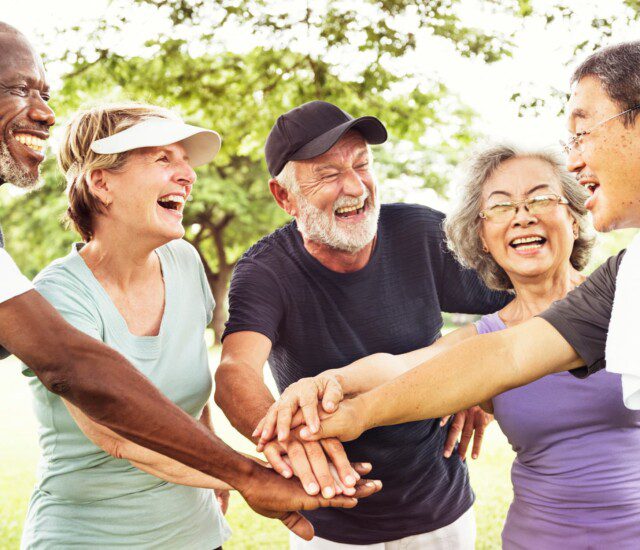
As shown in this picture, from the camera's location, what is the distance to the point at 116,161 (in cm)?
290

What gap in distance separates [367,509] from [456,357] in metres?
1.09

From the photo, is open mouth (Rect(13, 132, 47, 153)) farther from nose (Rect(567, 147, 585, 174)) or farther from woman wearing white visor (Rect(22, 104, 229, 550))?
nose (Rect(567, 147, 585, 174))

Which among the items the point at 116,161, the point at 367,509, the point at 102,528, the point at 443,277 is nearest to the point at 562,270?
the point at 443,277

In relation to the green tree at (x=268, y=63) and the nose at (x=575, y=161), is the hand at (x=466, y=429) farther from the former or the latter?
the green tree at (x=268, y=63)

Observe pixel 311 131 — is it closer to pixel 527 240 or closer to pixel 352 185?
pixel 352 185

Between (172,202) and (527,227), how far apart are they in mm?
1489

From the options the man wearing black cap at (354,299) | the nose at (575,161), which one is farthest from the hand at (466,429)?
the nose at (575,161)

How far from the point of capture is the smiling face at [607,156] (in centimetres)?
235

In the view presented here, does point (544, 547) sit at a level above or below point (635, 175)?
below

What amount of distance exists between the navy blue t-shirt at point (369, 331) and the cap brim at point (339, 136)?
1.35ft

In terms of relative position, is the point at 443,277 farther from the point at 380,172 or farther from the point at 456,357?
the point at 380,172

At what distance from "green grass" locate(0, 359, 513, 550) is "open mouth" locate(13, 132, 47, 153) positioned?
5526mm

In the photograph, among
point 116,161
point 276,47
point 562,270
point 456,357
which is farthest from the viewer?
point 276,47

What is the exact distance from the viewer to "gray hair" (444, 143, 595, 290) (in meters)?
3.23
